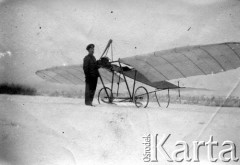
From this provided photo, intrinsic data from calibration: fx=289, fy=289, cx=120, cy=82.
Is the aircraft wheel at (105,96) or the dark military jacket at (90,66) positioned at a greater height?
the dark military jacket at (90,66)

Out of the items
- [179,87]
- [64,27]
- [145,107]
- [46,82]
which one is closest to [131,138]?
[145,107]

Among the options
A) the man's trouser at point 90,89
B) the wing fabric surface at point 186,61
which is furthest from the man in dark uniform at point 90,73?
the wing fabric surface at point 186,61

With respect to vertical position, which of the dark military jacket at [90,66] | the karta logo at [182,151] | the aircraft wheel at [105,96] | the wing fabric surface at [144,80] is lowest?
the karta logo at [182,151]

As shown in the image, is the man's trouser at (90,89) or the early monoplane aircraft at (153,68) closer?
the early monoplane aircraft at (153,68)

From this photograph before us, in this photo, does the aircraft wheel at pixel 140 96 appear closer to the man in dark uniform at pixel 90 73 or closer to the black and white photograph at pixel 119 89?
the black and white photograph at pixel 119 89

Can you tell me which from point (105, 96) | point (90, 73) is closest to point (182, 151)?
point (105, 96)

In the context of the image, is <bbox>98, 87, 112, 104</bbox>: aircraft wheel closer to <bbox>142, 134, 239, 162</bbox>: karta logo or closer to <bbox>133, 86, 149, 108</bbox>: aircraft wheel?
<bbox>133, 86, 149, 108</bbox>: aircraft wheel

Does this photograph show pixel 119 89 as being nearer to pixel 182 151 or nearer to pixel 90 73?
pixel 90 73

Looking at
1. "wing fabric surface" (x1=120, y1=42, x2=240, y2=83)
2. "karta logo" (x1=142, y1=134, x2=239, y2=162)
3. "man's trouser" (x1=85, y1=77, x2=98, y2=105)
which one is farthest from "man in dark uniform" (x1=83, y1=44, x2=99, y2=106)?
"karta logo" (x1=142, y1=134, x2=239, y2=162)
